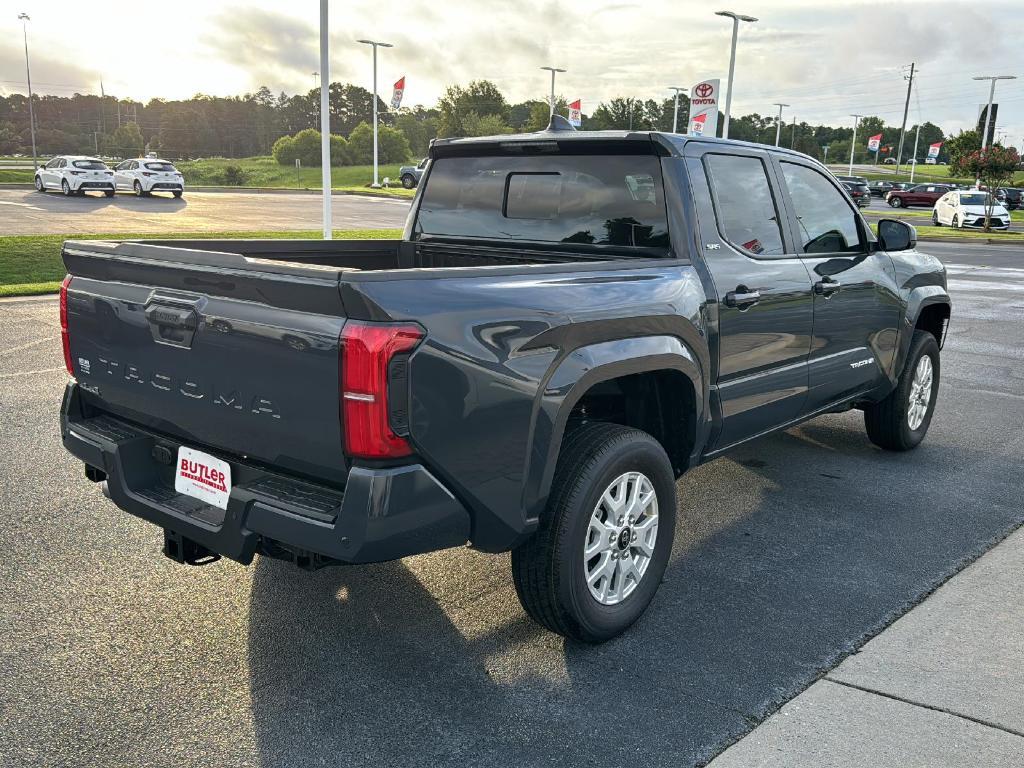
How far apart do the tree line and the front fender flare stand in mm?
64449

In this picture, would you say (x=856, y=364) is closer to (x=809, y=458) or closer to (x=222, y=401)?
(x=809, y=458)

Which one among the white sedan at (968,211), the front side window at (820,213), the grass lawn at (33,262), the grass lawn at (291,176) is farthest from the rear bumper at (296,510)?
the grass lawn at (291,176)

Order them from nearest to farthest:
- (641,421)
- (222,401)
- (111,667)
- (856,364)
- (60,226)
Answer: (222,401) → (111,667) → (641,421) → (856,364) → (60,226)

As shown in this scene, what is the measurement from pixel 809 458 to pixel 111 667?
426cm

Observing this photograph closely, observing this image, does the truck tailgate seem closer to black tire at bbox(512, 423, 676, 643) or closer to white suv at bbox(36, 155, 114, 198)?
black tire at bbox(512, 423, 676, 643)

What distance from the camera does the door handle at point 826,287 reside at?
4.56 metres

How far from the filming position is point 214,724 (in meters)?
2.79

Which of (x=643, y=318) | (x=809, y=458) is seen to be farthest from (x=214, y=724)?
(x=809, y=458)

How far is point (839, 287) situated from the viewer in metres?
4.74

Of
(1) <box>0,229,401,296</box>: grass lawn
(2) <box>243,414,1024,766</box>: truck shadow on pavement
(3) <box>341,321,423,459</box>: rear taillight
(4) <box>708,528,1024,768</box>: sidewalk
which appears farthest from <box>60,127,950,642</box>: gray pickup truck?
(1) <box>0,229,401,296</box>: grass lawn

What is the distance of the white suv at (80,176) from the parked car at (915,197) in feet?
130

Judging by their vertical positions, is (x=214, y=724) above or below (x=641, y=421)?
below

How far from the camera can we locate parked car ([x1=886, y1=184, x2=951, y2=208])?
163 feet

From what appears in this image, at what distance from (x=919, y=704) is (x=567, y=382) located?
1.55 metres
